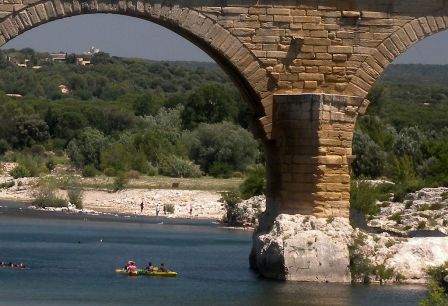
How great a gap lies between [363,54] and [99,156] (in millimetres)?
30562

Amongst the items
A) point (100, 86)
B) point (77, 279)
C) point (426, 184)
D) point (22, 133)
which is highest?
point (100, 86)

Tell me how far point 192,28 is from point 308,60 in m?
1.80

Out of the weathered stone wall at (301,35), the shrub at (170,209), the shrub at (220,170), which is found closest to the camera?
the weathered stone wall at (301,35)

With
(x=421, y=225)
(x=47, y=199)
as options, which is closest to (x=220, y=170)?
(x=47, y=199)

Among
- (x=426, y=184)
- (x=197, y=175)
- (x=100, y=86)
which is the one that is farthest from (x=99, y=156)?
(x=100, y=86)

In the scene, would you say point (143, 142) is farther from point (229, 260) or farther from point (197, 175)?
point (229, 260)

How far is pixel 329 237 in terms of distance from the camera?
1906 cm

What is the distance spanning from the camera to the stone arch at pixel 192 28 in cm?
1767

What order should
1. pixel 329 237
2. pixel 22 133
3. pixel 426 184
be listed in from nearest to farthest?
pixel 329 237, pixel 426 184, pixel 22 133

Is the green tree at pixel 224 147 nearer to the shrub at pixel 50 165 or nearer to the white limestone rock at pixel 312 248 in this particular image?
the shrub at pixel 50 165

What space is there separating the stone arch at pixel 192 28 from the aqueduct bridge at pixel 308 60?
1 centimetres

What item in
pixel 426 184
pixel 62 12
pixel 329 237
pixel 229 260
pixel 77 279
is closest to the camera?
pixel 62 12

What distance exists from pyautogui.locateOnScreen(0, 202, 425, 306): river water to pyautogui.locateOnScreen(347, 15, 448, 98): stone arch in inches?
112

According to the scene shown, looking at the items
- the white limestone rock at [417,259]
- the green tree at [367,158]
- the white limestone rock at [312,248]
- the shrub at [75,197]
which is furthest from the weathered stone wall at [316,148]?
the shrub at [75,197]
